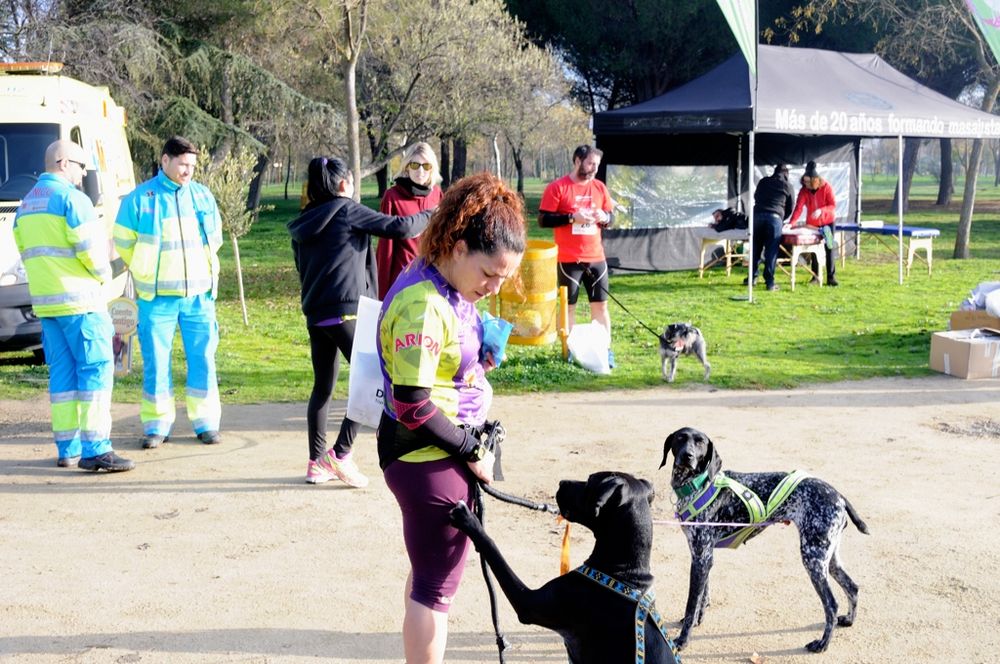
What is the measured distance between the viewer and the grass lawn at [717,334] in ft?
28.7

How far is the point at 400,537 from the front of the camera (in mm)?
5133

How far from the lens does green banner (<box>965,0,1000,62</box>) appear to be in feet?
36.3

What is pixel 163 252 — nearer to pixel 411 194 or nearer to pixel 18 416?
pixel 411 194

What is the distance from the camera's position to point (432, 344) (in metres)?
2.81

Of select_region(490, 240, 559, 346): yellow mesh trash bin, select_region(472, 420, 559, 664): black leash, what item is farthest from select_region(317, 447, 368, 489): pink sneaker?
select_region(490, 240, 559, 346): yellow mesh trash bin

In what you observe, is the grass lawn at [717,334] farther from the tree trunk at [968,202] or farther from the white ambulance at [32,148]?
the white ambulance at [32,148]

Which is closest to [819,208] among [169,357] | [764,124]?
[764,124]

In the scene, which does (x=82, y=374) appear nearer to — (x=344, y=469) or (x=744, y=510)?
(x=344, y=469)

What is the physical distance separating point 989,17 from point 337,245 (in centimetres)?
892

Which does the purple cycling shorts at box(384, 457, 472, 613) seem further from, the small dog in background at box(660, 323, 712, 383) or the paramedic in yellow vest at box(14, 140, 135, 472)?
the small dog in background at box(660, 323, 712, 383)

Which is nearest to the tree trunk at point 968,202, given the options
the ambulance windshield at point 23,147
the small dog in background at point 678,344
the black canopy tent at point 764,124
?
the black canopy tent at point 764,124

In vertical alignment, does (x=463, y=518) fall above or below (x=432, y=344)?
below

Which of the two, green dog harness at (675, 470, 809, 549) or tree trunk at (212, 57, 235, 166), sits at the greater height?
tree trunk at (212, 57, 235, 166)

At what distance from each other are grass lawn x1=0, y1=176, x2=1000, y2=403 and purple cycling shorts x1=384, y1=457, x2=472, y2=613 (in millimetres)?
5318
